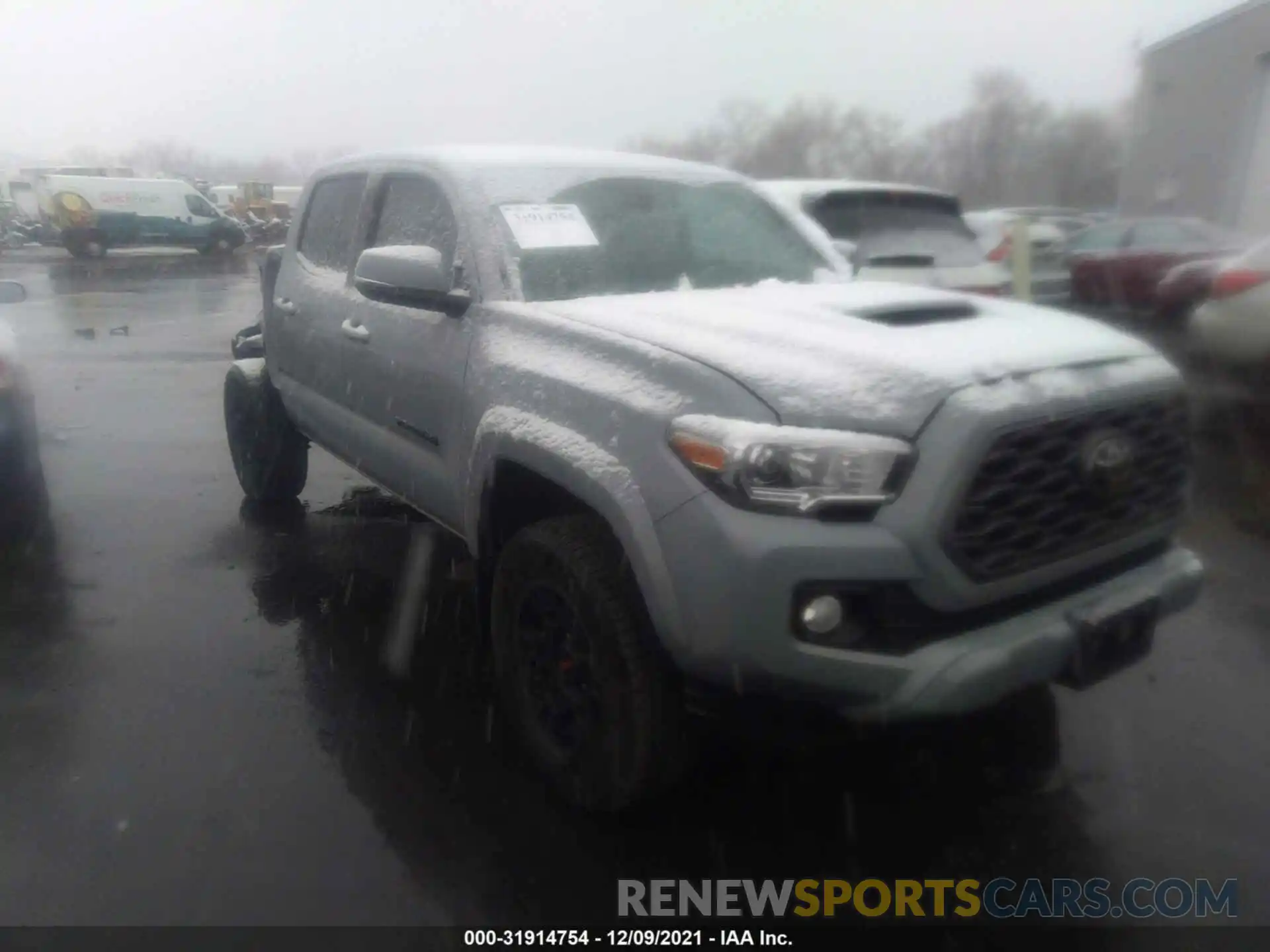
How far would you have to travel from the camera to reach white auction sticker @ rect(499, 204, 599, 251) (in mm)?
3461

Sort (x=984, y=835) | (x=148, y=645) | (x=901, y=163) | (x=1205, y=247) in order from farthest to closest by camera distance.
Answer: (x=901, y=163) → (x=1205, y=247) → (x=148, y=645) → (x=984, y=835)

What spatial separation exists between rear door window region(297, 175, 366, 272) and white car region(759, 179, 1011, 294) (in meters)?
2.72

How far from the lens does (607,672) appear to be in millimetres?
2604

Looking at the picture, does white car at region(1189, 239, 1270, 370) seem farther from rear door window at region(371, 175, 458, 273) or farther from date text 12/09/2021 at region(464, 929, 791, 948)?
date text 12/09/2021 at region(464, 929, 791, 948)

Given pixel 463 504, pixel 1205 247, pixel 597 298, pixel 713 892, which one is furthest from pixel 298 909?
pixel 1205 247

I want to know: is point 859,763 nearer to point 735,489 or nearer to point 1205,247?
point 735,489

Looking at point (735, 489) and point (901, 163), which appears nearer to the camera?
point (735, 489)

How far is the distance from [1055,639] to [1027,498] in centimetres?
33

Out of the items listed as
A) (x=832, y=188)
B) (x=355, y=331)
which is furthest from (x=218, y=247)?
(x=355, y=331)

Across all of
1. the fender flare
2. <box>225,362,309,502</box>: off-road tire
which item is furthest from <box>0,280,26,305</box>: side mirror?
the fender flare

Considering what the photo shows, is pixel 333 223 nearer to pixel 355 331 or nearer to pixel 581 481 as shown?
pixel 355 331

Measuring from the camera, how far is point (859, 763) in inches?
125

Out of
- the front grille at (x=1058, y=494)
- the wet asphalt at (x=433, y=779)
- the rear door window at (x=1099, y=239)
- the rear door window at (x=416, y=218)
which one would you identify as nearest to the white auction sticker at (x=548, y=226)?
the rear door window at (x=416, y=218)

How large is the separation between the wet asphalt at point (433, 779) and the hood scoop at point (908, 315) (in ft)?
3.65
